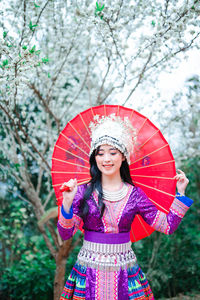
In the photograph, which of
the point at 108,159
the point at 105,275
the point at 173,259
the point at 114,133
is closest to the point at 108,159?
the point at 108,159

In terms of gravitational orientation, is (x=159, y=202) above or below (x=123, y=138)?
below

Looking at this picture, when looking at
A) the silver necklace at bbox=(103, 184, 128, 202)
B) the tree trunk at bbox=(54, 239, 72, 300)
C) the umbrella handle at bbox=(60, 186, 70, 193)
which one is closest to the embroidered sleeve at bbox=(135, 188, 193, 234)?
the silver necklace at bbox=(103, 184, 128, 202)

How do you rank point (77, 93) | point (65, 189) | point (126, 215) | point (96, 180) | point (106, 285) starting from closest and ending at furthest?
point (65, 189)
point (106, 285)
point (126, 215)
point (96, 180)
point (77, 93)

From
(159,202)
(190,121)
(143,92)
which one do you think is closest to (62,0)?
(143,92)

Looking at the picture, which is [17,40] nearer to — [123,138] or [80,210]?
[123,138]

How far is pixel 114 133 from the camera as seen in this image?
6.27 ft

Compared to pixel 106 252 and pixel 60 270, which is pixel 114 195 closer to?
pixel 106 252

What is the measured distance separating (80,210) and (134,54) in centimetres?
138

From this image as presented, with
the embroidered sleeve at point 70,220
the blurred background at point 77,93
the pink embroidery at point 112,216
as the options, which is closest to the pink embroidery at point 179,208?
the pink embroidery at point 112,216

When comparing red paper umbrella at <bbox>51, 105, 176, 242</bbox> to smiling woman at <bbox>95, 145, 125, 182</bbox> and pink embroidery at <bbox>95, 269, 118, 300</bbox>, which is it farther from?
pink embroidery at <bbox>95, 269, 118, 300</bbox>

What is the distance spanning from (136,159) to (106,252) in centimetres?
61

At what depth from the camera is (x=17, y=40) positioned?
258cm

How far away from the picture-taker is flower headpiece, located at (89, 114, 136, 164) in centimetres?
190

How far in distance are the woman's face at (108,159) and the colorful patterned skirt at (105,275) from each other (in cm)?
40
